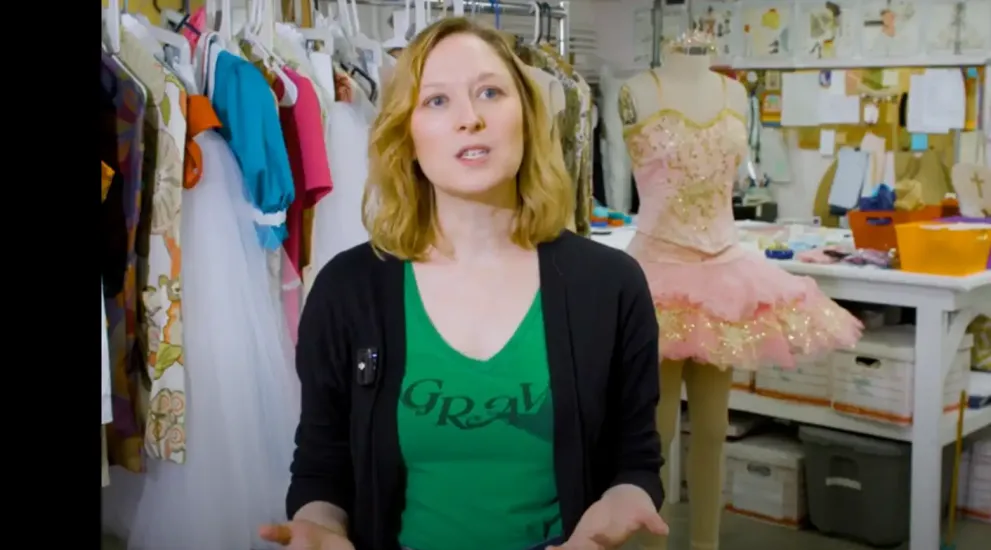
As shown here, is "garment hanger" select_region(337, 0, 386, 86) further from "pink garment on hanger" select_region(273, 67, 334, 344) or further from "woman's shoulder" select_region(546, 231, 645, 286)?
"woman's shoulder" select_region(546, 231, 645, 286)

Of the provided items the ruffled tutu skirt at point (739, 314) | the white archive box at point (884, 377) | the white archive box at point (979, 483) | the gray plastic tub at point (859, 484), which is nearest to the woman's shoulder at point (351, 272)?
the ruffled tutu skirt at point (739, 314)

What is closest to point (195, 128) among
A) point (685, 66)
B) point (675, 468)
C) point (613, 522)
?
point (613, 522)

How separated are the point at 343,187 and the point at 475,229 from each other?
2.23 feet

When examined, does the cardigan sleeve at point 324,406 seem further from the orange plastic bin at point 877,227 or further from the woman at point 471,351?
the orange plastic bin at point 877,227

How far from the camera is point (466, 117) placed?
1021 millimetres

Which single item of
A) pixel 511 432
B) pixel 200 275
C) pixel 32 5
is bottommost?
pixel 511 432

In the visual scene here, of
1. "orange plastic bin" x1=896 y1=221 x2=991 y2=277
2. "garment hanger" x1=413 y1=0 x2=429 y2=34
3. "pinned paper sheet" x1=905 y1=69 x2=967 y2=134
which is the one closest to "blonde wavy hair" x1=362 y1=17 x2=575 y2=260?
"garment hanger" x1=413 y1=0 x2=429 y2=34

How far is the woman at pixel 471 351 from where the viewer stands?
103 cm

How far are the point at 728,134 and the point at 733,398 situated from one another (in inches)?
35.6

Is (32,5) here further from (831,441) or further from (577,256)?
(831,441)

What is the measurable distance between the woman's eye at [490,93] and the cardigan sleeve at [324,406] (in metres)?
0.22

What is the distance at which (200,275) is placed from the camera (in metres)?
1.50

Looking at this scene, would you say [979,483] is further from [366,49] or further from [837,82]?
[366,49]

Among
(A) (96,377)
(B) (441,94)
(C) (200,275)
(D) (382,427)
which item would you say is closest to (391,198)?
(B) (441,94)
